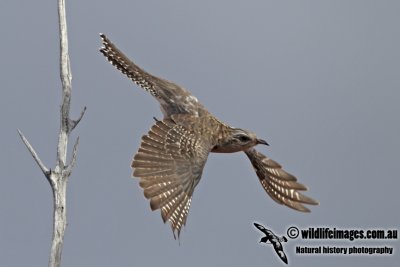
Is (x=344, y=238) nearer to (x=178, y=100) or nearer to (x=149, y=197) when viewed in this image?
(x=178, y=100)

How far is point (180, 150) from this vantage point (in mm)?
17844

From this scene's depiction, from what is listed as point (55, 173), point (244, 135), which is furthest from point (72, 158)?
point (244, 135)

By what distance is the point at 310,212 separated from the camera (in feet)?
63.0

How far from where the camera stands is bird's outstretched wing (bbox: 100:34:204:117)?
63.5 feet

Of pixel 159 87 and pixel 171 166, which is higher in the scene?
pixel 159 87

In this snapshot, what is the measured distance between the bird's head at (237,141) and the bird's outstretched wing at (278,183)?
1142 millimetres

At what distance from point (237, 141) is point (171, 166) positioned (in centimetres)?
202

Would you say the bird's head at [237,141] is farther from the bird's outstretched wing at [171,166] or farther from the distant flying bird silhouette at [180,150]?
the bird's outstretched wing at [171,166]

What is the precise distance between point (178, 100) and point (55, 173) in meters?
4.06

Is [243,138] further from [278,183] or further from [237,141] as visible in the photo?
[278,183]

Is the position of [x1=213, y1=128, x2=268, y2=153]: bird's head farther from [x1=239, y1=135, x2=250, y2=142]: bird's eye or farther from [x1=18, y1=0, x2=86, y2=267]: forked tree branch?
[x1=18, y1=0, x2=86, y2=267]: forked tree branch

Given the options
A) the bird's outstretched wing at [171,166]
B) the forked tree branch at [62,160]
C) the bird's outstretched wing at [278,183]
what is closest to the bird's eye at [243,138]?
the bird's outstretched wing at [171,166]

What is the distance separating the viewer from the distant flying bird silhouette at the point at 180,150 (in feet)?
55.3

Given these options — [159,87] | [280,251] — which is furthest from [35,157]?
[280,251]
